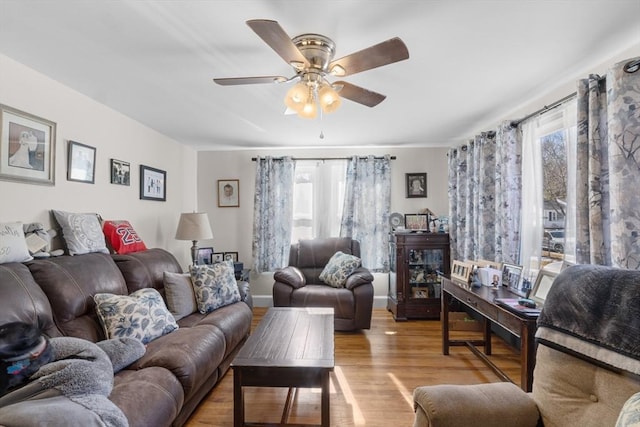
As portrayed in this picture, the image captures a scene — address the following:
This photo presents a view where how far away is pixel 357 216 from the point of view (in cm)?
435

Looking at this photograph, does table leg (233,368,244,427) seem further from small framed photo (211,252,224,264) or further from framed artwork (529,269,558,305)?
small framed photo (211,252,224,264)

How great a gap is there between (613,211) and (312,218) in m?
3.27

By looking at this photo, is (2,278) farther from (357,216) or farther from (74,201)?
(357,216)

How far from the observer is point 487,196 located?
3223mm

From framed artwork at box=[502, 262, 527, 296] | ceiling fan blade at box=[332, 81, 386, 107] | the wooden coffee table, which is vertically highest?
ceiling fan blade at box=[332, 81, 386, 107]

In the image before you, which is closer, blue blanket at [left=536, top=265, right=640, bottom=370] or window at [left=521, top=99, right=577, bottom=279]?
blue blanket at [left=536, top=265, right=640, bottom=370]

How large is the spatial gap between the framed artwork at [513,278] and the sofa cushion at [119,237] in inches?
131

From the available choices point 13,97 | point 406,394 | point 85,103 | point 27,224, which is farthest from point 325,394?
point 85,103

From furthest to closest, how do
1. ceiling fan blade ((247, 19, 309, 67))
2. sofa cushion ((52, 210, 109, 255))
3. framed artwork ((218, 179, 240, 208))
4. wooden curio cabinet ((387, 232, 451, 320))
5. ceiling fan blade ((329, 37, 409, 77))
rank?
framed artwork ((218, 179, 240, 208)) → wooden curio cabinet ((387, 232, 451, 320)) → sofa cushion ((52, 210, 109, 255)) → ceiling fan blade ((329, 37, 409, 77)) → ceiling fan blade ((247, 19, 309, 67))

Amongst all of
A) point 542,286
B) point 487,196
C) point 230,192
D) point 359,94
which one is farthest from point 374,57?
point 230,192

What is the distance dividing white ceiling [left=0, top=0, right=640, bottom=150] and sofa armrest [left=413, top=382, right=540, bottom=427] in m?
1.77

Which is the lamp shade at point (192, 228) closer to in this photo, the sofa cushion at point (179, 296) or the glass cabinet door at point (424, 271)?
the sofa cushion at point (179, 296)

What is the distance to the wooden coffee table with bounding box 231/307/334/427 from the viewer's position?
1681mm

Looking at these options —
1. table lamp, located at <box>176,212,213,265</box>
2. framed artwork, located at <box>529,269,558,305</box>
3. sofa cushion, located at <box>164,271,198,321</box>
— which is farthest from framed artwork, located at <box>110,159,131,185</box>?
framed artwork, located at <box>529,269,558,305</box>
